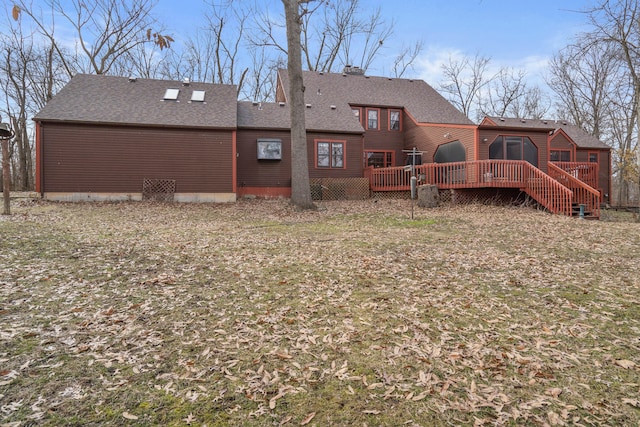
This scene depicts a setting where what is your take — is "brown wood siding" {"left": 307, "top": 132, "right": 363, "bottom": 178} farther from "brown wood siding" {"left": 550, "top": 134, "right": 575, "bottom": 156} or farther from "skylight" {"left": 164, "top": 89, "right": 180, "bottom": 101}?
"brown wood siding" {"left": 550, "top": 134, "right": 575, "bottom": 156}

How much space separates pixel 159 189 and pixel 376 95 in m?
13.8

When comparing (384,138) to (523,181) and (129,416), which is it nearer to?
(523,181)

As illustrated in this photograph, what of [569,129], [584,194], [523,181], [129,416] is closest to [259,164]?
[523,181]

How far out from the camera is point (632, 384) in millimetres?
2730

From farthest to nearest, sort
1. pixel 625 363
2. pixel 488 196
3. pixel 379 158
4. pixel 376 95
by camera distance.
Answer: pixel 376 95
pixel 379 158
pixel 488 196
pixel 625 363

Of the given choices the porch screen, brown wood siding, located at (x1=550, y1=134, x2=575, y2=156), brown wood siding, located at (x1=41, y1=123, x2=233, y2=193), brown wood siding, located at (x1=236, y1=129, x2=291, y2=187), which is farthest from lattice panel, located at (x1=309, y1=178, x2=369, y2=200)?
brown wood siding, located at (x1=550, y1=134, x2=575, y2=156)

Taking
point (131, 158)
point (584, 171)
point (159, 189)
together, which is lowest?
point (159, 189)

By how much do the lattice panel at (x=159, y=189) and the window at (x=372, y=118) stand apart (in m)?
11.6

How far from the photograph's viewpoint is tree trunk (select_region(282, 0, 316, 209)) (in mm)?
12766

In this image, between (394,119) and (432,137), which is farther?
(394,119)

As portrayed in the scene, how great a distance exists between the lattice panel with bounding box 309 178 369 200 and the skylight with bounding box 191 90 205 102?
22.6 ft

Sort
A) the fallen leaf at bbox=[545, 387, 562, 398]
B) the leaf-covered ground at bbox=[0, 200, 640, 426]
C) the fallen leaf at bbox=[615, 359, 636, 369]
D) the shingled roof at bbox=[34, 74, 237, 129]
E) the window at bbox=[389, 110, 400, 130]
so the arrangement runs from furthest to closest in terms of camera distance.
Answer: the window at bbox=[389, 110, 400, 130], the shingled roof at bbox=[34, 74, 237, 129], the fallen leaf at bbox=[615, 359, 636, 369], the fallen leaf at bbox=[545, 387, 562, 398], the leaf-covered ground at bbox=[0, 200, 640, 426]

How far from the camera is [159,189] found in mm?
15375

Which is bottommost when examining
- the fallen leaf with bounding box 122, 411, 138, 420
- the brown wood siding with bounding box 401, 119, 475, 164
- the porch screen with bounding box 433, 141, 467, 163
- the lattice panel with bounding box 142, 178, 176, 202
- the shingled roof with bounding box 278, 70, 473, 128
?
the fallen leaf with bounding box 122, 411, 138, 420
